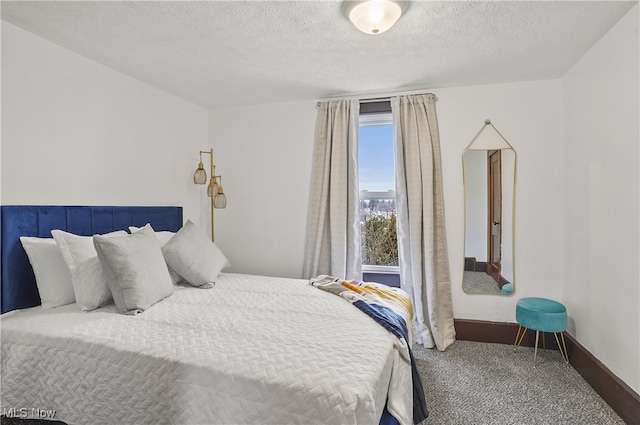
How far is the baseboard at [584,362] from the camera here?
1.94 metres

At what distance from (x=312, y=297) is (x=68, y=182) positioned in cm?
197

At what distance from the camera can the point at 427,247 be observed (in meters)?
3.16

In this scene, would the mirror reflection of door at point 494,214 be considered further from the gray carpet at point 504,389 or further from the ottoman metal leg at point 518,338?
the gray carpet at point 504,389

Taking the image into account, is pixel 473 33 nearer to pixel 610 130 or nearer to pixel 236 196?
pixel 610 130

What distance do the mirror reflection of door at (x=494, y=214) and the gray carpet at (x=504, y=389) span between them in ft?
2.36

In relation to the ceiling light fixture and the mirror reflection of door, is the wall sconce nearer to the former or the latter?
the ceiling light fixture

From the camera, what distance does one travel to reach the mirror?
3.13m

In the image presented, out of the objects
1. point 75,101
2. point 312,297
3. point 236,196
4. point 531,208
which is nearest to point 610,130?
point 531,208

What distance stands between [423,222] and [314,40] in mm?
1863

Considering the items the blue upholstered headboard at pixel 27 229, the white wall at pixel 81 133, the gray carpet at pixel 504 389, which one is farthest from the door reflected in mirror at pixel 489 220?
the blue upholstered headboard at pixel 27 229

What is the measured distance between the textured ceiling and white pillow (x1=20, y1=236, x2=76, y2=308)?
1.39 meters

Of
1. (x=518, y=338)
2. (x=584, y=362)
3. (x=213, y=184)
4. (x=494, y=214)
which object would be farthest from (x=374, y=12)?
(x=518, y=338)

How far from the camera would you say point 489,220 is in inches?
125

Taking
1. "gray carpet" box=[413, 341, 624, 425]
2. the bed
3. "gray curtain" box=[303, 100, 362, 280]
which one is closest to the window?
"gray curtain" box=[303, 100, 362, 280]
